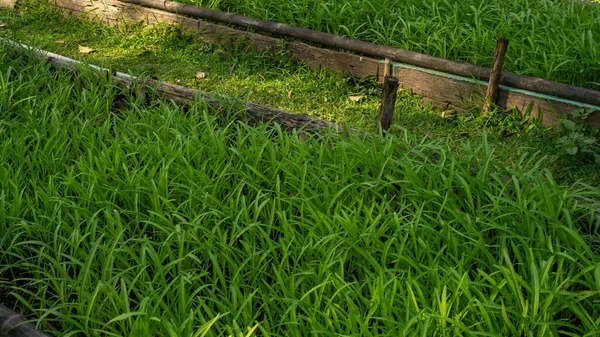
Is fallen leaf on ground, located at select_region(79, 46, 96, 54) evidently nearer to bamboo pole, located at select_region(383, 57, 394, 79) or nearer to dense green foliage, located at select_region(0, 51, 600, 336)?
dense green foliage, located at select_region(0, 51, 600, 336)

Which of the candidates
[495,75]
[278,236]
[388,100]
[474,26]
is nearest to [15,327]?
[278,236]

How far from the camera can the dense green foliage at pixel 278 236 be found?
9.67ft

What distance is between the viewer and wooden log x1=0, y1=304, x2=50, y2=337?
2.89m

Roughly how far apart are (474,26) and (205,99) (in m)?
2.47

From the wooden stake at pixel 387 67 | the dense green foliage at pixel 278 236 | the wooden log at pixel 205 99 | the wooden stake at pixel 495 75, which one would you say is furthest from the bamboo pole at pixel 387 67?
the dense green foliage at pixel 278 236

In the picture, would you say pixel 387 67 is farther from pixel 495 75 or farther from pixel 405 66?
pixel 495 75

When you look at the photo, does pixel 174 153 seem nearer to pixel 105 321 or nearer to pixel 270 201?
pixel 270 201

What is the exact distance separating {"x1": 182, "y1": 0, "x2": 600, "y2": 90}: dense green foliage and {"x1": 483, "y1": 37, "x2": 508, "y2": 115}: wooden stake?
0.94ft

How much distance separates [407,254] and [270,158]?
1051 millimetres

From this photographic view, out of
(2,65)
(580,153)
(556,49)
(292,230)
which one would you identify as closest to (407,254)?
(292,230)

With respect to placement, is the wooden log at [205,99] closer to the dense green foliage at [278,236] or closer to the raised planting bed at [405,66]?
the dense green foliage at [278,236]

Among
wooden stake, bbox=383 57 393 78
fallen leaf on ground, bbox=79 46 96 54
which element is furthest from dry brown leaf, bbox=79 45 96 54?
wooden stake, bbox=383 57 393 78

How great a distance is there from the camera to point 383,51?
5.86 m

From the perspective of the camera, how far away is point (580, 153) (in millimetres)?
4934
